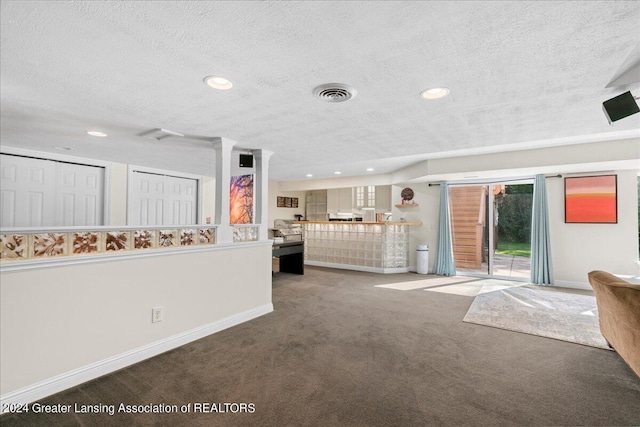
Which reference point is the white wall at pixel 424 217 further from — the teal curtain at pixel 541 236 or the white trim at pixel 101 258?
the white trim at pixel 101 258

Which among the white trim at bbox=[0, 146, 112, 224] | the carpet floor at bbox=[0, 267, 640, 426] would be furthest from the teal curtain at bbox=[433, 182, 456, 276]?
the white trim at bbox=[0, 146, 112, 224]

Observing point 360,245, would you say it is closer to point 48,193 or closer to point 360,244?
point 360,244

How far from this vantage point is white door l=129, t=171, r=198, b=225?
5.53m

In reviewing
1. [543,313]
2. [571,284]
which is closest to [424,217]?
[571,284]

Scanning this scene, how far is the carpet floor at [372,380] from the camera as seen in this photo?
184 cm

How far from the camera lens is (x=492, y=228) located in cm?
629

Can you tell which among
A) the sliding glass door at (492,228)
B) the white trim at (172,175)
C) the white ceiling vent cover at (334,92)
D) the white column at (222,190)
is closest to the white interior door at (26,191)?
the white trim at (172,175)

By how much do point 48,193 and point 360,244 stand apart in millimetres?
5868

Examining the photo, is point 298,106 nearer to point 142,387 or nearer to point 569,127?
point 142,387

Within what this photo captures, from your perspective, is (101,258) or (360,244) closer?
(101,258)

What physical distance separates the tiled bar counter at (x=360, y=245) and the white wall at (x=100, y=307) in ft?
13.5

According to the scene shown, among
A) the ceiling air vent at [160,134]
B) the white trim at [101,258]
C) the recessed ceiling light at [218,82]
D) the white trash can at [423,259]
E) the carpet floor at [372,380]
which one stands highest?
the ceiling air vent at [160,134]

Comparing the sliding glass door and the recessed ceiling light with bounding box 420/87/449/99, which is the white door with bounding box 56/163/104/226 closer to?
the recessed ceiling light with bounding box 420/87/449/99

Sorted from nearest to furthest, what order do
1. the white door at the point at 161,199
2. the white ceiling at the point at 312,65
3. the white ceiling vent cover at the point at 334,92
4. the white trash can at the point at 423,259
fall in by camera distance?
the white ceiling at the point at 312,65, the white ceiling vent cover at the point at 334,92, the white door at the point at 161,199, the white trash can at the point at 423,259
